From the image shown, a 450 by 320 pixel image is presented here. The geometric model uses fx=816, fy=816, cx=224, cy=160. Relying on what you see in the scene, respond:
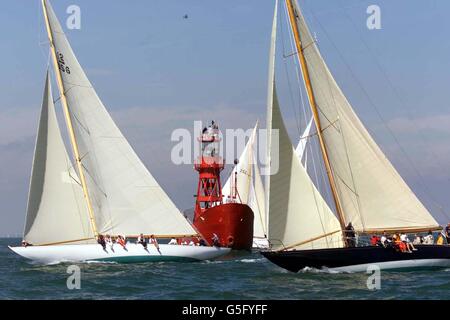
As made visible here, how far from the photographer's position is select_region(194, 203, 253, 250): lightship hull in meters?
54.1

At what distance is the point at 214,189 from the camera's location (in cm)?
6694

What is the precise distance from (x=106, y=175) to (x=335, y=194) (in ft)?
47.9

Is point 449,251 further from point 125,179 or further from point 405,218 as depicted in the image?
point 125,179

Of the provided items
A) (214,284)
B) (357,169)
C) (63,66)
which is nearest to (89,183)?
(63,66)

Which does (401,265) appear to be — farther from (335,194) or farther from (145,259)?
(145,259)

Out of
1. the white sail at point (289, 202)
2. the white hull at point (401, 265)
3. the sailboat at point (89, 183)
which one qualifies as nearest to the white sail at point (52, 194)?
the sailboat at point (89, 183)

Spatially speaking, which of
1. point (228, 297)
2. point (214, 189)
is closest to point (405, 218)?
point (228, 297)

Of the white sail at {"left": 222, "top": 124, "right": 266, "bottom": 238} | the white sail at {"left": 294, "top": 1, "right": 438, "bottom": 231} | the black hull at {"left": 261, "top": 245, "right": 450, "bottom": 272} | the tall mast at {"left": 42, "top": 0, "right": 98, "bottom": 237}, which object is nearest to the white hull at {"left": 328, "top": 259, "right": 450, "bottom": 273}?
the black hull at {"left": 261, "top": 245, "right": 450, "bottom": 272}

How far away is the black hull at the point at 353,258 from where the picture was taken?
33.2 m

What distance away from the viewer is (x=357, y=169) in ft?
115

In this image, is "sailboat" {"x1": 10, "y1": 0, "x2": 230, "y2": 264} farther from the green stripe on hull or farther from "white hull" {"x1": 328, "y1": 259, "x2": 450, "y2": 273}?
"white hull" {"x1": 328, "y1": 259, "x2": 450, "y2": 273}

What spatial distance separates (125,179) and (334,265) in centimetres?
1510

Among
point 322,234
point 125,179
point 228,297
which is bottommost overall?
point 228,297
